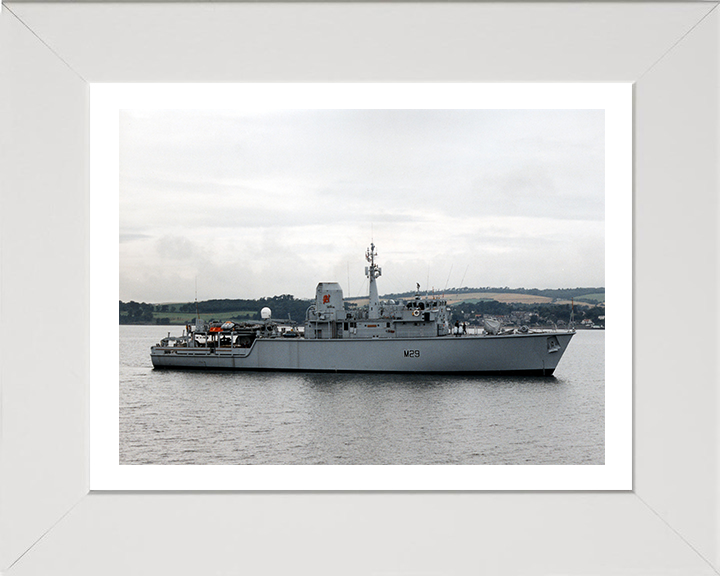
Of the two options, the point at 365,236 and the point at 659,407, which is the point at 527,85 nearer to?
the point at 659,407

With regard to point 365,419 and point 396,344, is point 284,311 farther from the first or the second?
point 365,419

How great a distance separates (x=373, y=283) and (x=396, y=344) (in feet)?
7.81

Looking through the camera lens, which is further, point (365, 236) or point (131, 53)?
point (365, 236)

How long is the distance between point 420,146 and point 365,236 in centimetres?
341

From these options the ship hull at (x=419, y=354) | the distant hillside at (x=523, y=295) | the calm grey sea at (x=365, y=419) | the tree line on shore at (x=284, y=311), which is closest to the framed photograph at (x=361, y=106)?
the calm grey sea at (x=365, y=419)

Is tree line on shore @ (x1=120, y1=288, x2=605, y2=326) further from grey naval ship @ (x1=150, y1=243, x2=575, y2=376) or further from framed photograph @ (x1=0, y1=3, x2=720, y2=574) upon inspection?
framed photograph @ (x1=0, y1=3, x2=720, y2=574)

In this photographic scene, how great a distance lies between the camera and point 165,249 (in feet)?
65.3

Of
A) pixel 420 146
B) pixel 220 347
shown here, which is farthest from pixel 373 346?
pixel 420 146

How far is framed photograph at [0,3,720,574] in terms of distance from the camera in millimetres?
1577

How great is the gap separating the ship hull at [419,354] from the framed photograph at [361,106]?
34.1 ft

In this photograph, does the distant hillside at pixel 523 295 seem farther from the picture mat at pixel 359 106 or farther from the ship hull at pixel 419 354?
the picture mat at pixel 359 106

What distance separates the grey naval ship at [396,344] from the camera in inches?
486

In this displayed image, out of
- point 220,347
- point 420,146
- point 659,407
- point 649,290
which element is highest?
point 420,146

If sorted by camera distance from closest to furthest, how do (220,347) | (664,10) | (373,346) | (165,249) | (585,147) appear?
(664,10) → (373,346) → (220,347) → (165,249) → (585,147)
